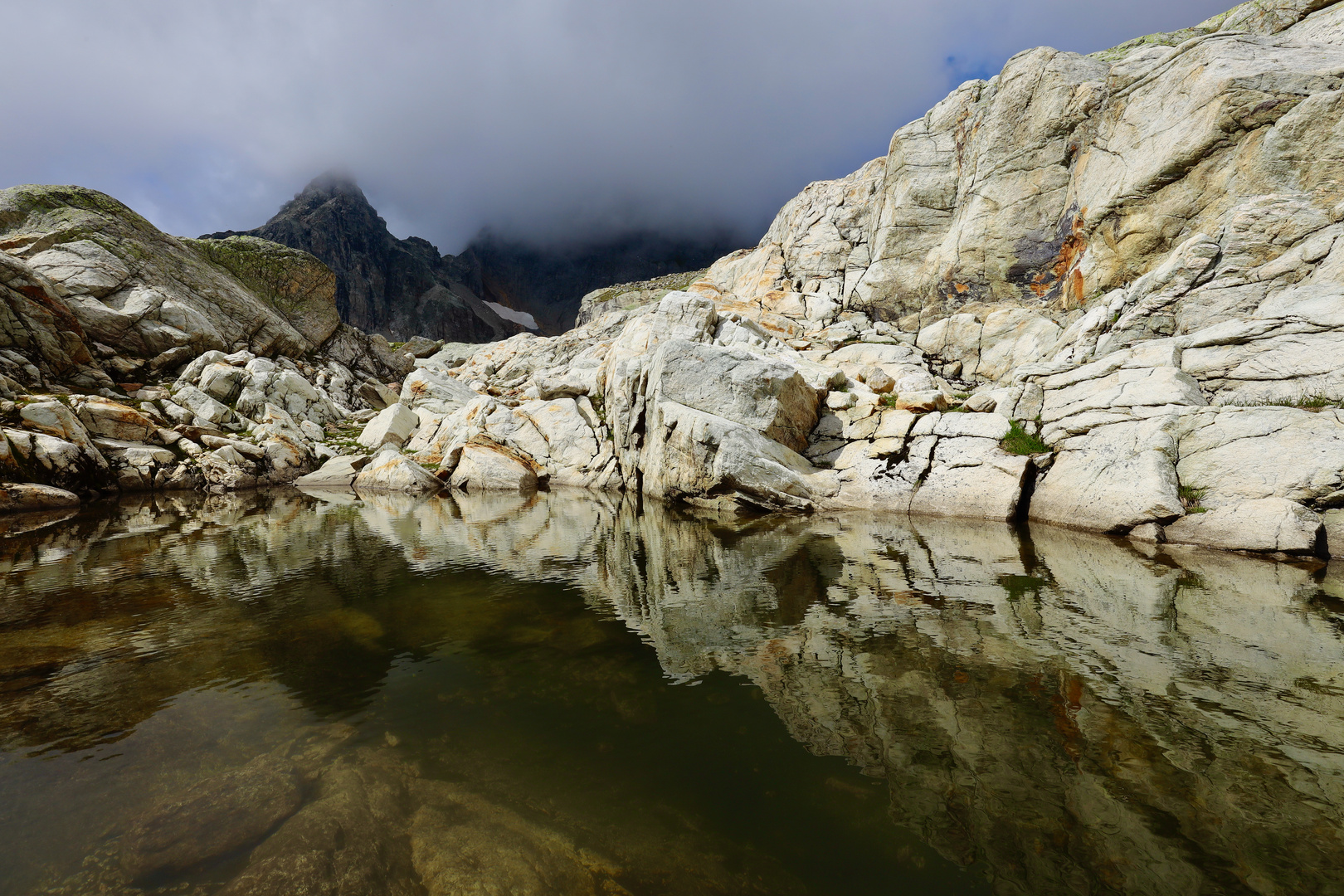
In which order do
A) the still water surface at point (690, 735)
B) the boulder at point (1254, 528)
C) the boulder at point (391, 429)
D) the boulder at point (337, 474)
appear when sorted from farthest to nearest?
the boulder at point (391, 429), the boulder at point (337, 474), the boulder at point (1254, 528), the still water surface at point (690, 735)

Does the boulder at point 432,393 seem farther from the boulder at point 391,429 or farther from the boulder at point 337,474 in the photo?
the boulder at point 337,474

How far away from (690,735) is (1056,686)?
481 cm

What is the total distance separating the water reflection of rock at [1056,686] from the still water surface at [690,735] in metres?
0.04

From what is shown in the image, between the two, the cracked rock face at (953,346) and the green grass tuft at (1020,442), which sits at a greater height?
the cracked rock face at (953,346)

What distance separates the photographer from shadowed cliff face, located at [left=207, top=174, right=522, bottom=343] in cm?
15725

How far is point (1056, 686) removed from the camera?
6777mm

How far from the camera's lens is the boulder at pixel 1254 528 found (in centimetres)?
1262

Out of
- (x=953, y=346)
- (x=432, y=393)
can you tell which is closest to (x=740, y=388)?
(x=953, y=346)

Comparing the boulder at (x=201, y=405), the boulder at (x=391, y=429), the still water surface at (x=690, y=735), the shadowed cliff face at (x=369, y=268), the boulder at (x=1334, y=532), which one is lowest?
the boulder at (x=1334, y=532)

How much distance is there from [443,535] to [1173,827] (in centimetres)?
1983

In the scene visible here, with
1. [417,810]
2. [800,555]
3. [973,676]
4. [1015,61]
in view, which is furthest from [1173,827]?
[1015,61]

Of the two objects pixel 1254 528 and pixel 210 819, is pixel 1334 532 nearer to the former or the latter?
pixel 1254 528

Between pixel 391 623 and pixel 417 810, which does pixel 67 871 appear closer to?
pixel 417 810

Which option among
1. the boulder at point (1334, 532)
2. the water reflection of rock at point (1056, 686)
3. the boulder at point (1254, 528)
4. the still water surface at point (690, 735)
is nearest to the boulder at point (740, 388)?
the water reflection of rock at point (1056, 686)
